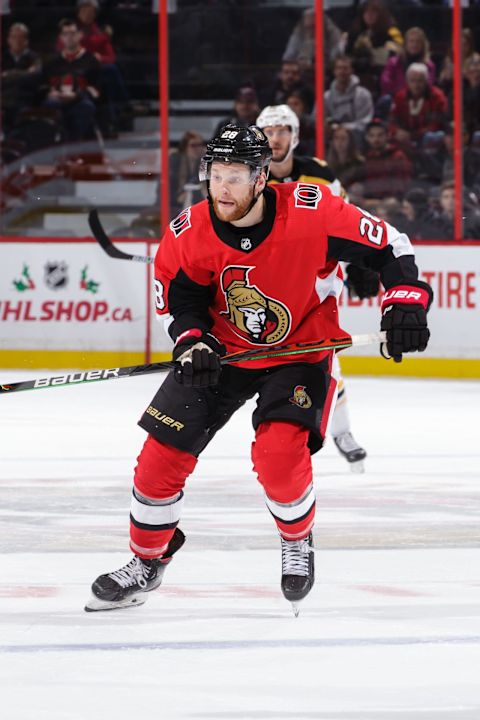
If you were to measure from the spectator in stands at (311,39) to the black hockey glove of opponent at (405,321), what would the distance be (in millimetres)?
5236

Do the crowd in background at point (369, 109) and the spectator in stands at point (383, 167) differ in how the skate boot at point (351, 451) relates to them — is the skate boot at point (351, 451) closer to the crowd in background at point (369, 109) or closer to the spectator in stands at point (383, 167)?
the crowd in background at point (369, 109)

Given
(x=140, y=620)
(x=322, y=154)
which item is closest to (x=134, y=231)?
(x=322, y=154)

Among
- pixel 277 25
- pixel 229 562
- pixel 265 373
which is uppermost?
pixel 277 25

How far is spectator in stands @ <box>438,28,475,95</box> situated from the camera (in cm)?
796

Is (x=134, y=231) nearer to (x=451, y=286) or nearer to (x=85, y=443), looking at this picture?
(x=451, y=286)

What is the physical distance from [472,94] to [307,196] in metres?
5.10

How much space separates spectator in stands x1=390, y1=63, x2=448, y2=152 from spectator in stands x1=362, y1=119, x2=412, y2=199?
0.06m

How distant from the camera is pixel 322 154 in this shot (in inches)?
321

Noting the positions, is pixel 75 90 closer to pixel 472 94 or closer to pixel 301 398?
pixel 472 94

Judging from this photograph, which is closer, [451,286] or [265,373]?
[265,373]

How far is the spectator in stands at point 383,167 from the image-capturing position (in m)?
8.09

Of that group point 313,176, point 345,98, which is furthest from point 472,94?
point 313,176

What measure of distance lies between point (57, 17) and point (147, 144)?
2.90 feet

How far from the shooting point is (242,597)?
3.11 m
